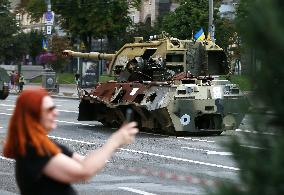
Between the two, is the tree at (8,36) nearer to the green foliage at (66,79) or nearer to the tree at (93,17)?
the green foliage at (66,79)

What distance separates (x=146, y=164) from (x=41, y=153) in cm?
1000

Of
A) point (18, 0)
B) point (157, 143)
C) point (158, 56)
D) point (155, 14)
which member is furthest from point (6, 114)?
point (18, 0)

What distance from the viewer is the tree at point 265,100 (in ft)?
11.0

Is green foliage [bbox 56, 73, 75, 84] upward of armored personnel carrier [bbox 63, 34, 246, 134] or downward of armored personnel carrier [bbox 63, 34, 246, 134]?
downward

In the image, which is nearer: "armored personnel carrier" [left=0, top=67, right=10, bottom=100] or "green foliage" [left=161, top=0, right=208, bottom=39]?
"armored personnel carrier" [left=0, top=67, right=10, bottom=100]

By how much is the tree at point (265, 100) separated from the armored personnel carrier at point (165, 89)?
1404 centimetres

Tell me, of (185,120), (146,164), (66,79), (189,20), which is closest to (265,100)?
(146,164)

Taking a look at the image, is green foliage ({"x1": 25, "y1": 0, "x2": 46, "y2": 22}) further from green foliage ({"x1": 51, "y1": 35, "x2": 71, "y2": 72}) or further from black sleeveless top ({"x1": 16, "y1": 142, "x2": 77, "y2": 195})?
black sleeveless top ({"x1": 16, "y1": 142, "x2": 77, "y2": 195})

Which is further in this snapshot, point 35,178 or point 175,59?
point 175,59

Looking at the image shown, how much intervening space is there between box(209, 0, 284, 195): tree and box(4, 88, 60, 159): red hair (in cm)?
114

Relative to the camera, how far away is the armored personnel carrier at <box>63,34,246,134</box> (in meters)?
18.9

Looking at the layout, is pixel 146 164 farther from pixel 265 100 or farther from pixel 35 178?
pixel 265 100

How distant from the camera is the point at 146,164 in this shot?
14.1 meters

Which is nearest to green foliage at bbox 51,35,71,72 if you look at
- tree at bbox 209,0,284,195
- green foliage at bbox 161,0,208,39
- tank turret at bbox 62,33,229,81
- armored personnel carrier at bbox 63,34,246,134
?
green foliage at bbox 161,0,208,39
